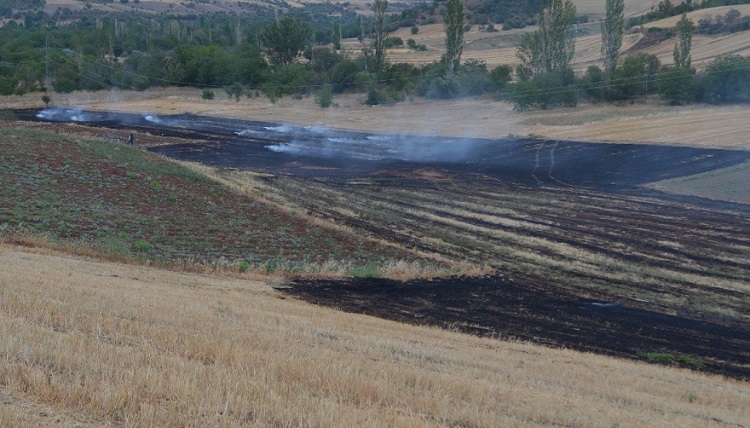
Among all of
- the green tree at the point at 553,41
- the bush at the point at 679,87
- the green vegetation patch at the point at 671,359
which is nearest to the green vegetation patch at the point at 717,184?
the bush at the point at 679,87

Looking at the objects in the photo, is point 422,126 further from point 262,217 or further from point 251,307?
point 251,307

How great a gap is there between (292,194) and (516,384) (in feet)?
106

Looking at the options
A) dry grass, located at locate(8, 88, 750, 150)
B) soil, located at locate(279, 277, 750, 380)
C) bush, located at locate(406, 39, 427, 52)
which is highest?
bush, located at locate(406, 39, 427, 52)

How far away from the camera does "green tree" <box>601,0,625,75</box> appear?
88688 millimetres

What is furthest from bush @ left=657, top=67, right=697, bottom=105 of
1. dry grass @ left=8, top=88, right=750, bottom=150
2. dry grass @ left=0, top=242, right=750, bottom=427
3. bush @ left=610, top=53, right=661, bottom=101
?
dry grass @ left=0, top=242, right=750, bottom=427

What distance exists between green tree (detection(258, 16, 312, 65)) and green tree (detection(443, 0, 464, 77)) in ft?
109

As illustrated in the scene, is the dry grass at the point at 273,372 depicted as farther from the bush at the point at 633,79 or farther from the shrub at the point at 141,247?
the bush at the point at 633,79

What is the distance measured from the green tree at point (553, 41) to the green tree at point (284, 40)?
39704 mm

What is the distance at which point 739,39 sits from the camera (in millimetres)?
100250

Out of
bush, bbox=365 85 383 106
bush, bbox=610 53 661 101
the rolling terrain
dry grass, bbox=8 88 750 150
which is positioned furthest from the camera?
bush, bbox=365 85 383 106

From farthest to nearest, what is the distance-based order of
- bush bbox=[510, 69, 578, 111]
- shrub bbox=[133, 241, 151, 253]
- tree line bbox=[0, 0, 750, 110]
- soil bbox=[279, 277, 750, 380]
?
bush bbox=[510, 69, 578, 111], tree line bbox=[0, 0, 750, 110], shrub bbox=[133, 241, 151, 253], soil bbox=[279, 277, 750, 380]

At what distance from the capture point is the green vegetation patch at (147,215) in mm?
27219

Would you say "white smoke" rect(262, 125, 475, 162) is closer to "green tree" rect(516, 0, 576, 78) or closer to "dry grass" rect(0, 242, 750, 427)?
"green tree" rect(516, 0, 576, 78)

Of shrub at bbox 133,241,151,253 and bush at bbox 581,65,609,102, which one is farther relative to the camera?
bush at bbox 581,65,609,102
